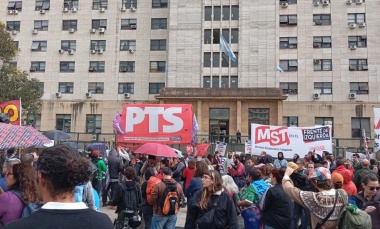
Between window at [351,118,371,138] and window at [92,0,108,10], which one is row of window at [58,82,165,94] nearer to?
window at [92,0,108,10]

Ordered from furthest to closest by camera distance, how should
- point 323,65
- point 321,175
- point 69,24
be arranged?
1. point 69,24
2. point 323,65
3. point 321,175

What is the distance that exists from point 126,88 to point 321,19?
22447mm

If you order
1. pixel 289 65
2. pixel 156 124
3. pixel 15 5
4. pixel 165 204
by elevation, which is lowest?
pixel 165 204

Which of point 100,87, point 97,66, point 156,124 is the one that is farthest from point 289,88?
point 156,124

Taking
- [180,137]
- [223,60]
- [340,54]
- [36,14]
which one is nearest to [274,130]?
[180,137]

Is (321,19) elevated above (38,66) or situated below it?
above

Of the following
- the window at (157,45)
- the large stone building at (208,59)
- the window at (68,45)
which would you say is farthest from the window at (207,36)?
the window at (68,45)

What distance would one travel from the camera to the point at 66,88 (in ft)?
133

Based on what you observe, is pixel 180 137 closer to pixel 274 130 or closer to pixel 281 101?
pixel 274 130

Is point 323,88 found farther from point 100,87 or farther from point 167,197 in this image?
point 167,197

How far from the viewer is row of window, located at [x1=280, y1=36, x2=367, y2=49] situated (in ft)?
121

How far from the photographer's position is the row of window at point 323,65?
1433 inches

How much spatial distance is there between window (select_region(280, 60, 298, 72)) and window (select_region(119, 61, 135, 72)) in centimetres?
1639

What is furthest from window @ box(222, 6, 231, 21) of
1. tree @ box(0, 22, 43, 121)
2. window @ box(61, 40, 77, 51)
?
tree @ box(0, 22, 43, 121)
